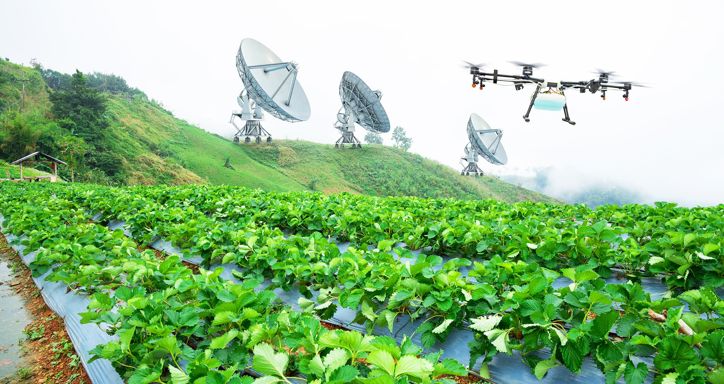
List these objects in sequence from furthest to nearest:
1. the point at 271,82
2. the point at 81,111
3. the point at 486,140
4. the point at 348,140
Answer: the point at 348,140
the point at 486,140
the point at 81,111
the point at 271,82

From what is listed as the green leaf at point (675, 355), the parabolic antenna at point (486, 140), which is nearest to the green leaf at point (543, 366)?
the green leaf at point (675, 355)

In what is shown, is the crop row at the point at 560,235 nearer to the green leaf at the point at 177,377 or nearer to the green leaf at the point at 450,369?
the green leaf at the point at 450,369

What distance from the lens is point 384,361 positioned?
186cm

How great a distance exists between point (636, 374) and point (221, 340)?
250cm

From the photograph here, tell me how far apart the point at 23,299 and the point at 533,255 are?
23.5 ft

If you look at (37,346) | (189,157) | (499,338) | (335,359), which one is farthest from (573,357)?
(189,157)

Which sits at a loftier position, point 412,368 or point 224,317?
point 412,368

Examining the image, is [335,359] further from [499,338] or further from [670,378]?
[670,378]

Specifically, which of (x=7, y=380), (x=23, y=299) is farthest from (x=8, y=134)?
(x=7, y=380)

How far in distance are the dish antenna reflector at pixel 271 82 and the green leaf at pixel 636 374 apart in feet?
104

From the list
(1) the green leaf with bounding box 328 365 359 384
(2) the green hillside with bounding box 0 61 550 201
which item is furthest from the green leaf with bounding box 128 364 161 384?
(2) the green hillside with bounding box 0 61 550 201

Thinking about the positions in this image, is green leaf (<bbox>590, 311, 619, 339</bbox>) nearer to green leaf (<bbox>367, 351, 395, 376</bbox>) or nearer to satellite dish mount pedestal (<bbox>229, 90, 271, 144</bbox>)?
green leaf (<bbox>367, 351, 395, 376</bbox>)

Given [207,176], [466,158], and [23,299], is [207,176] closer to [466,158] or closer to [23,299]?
[466,158]

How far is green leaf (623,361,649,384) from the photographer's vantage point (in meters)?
2.25
